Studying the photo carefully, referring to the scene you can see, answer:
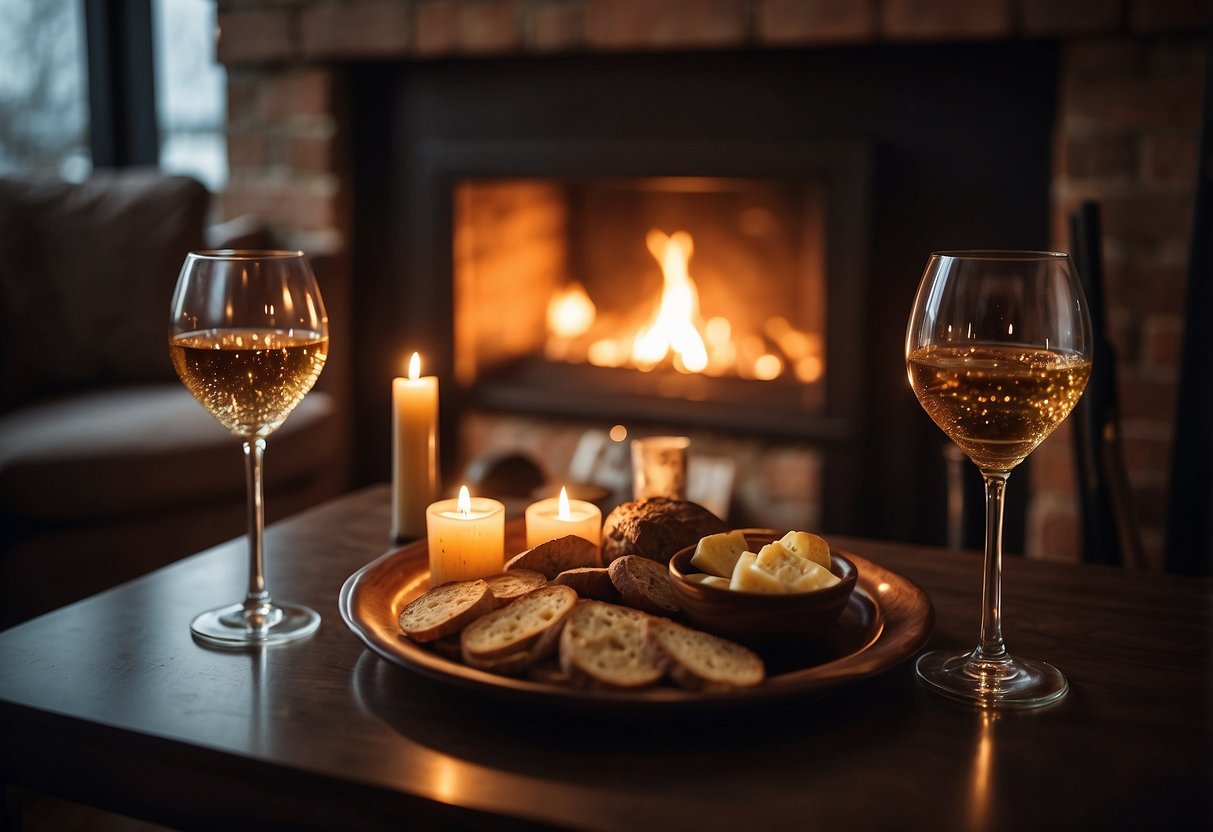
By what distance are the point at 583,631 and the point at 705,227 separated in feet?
6.59

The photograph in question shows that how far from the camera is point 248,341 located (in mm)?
847

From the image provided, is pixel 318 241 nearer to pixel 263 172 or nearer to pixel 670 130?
pixel 263 172

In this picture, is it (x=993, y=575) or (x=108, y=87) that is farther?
(x=108, y=87)

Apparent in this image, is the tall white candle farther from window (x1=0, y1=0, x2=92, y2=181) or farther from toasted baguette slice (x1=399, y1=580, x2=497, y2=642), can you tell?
window (x1=0, y1=0, x2=92, y2=181)

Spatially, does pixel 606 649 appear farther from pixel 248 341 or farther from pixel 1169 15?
pixel 1169 15

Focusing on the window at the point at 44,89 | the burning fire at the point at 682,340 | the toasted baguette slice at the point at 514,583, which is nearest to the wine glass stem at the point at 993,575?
the toasted baguette slice at the point at 514,583

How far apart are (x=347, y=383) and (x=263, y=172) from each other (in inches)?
20.5

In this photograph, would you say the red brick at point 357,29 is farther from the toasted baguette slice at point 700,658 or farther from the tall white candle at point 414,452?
the toasted baguette slice at point 700,658

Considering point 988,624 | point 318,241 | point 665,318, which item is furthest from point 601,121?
point 988,624

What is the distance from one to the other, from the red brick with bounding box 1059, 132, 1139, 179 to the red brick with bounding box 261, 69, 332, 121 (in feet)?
5.01

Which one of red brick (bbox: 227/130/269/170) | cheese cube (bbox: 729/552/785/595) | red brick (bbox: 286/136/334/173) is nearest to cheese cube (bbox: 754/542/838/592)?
cheese cube (bbox: 729/552/785/595)

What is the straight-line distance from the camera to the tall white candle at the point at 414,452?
3.61ft

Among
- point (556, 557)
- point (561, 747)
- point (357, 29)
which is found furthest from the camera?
point (357, 29)

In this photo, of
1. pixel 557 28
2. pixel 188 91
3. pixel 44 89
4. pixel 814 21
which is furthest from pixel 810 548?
pixel 44 89
